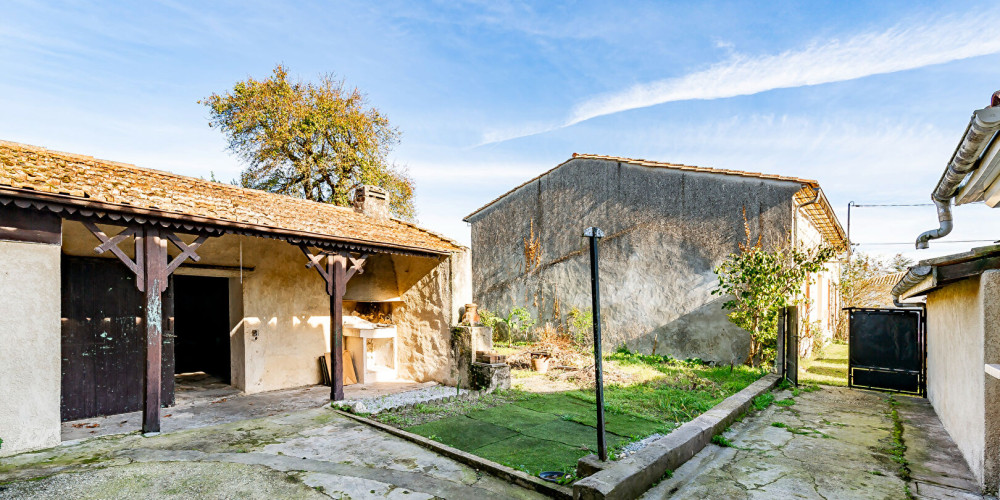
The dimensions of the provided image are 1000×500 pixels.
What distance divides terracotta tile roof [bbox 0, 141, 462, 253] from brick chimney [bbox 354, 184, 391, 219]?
0.88 m

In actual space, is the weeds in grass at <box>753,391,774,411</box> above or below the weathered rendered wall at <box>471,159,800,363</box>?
below

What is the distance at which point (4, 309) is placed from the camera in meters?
5.09

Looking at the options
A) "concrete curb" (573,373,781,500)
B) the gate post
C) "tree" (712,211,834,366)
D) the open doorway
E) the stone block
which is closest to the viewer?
"concrete curb" (573,373,781,500)

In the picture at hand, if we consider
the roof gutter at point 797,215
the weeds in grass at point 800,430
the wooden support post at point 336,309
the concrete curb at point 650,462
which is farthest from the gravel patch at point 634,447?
the roof gutter at point 797,215

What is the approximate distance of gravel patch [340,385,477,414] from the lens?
7.45 m

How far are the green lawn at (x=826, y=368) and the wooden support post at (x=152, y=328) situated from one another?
11.4 m

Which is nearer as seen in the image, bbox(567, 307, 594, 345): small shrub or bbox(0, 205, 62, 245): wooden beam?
bbox(0, 205, 62, 245): wooden beam

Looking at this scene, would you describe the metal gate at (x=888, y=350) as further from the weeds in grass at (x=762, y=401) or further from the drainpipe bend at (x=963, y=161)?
the drainpipe bend at (x=963, y=161)

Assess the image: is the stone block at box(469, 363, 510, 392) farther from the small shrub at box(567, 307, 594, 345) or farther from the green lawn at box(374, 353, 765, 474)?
the small shrub at box(567, 307, 594, 345)

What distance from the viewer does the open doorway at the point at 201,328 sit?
10.1m

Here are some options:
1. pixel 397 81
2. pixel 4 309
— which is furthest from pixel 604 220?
pixel 4 309

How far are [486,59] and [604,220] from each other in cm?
558

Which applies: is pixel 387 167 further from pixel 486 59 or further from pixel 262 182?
pixel 486 59

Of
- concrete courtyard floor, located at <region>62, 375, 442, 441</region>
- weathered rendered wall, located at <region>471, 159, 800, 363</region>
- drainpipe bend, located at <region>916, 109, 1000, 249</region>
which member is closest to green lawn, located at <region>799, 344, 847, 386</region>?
weathered rendered wall, located at <region>471, 159, 800, 363</region>
